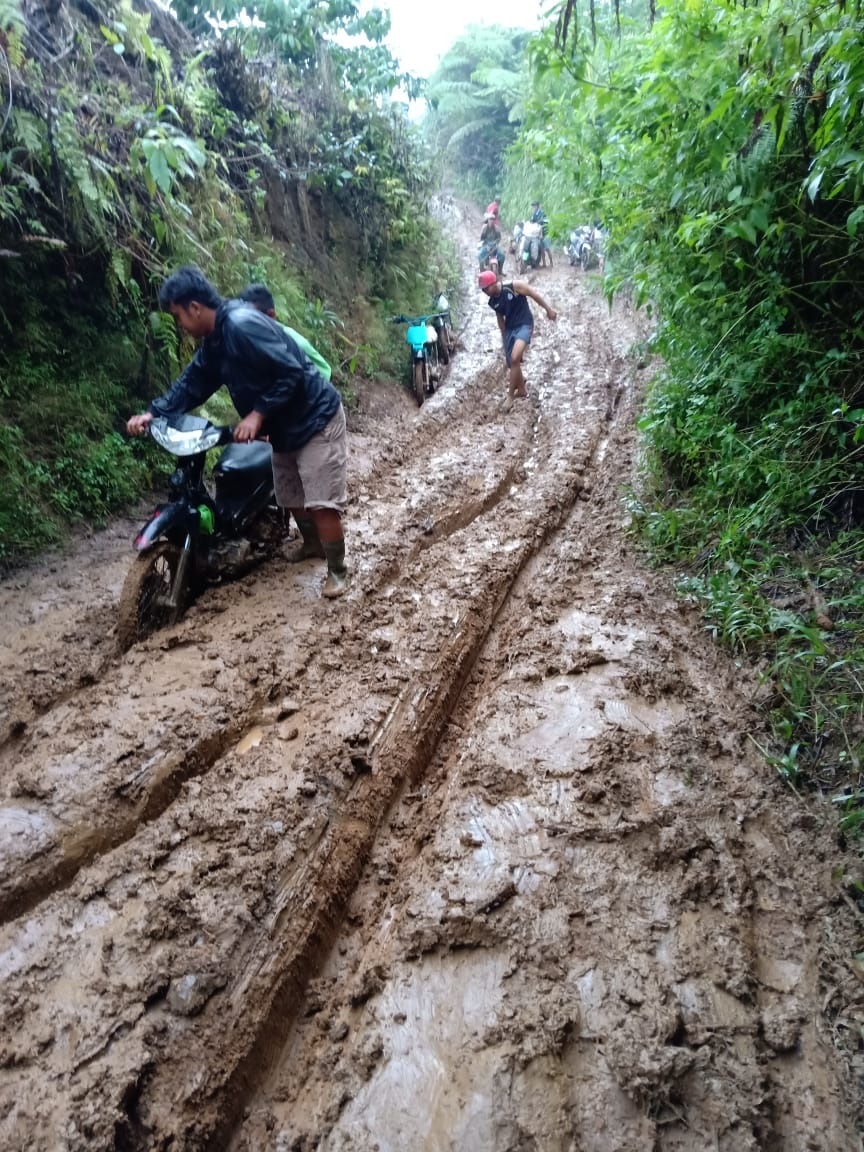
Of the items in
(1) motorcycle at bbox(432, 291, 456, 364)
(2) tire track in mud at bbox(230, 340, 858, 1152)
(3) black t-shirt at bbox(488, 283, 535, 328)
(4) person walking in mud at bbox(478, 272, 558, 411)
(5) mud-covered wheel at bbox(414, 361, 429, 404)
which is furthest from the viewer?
(1) motorcycle at bbox(432, 291, 456, 364)

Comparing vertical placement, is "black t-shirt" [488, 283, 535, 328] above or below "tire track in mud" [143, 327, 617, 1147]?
above

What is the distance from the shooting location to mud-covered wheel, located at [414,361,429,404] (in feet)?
26.4

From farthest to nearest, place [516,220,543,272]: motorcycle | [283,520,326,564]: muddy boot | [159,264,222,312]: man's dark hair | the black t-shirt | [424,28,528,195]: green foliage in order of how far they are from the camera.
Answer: [424,28,528,195]: green foliage
[516,220,543,272]: motorcycle
the black t-shirt
[283,520,326,564]: muddy boot
[159,264,222,312]: man's dark hair

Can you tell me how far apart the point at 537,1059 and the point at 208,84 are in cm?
858

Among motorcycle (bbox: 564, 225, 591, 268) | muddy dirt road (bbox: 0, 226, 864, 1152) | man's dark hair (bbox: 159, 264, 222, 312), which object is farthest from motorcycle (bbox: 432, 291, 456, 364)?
muddy dirt road (bbox: 0, 226, 864, 1152)

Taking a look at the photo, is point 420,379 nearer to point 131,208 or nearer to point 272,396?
point 131,208

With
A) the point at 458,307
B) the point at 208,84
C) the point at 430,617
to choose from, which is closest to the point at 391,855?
the point at 430,617

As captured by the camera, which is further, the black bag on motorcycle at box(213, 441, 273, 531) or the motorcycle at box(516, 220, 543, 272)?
the motorcycle at box(516, 220, 543, 272)

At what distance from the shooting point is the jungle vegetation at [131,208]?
4160mm

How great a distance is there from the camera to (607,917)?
1.81 metres

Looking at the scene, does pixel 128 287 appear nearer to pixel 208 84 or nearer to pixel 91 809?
pixel 208 84

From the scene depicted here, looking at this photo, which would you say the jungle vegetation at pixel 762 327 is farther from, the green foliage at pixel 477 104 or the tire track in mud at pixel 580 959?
the green foliage at pixel 477 104

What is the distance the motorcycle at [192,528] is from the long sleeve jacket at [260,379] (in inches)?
7.8

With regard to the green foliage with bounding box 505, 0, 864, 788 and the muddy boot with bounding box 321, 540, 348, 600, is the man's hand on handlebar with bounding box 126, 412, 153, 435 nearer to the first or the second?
the muddy boot with bounding box 321, 540, 348, 600
